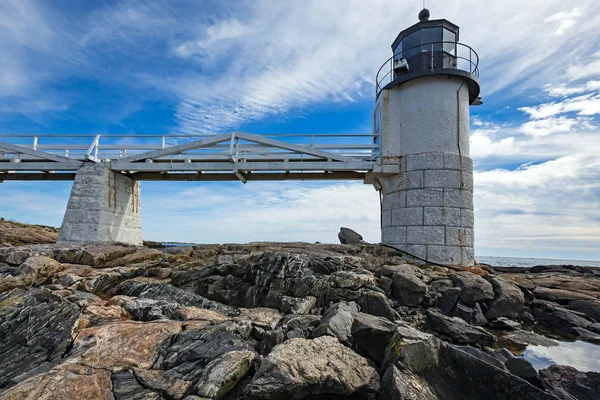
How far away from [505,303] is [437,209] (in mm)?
4401

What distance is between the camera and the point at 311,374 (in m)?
4.26

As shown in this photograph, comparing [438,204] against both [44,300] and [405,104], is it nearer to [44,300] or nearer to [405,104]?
[405,104]

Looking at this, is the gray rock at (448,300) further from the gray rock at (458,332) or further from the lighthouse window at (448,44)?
the lighthouse window at (448,44)

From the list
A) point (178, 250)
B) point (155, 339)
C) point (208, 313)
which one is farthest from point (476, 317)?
point (178, 250)

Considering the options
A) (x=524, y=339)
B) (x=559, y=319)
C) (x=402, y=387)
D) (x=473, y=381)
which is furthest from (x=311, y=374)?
(x=559, y=319)

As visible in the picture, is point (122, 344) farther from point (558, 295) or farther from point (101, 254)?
point (558, 295)

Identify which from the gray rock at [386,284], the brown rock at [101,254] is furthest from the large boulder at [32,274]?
the gray rock at [386,284]

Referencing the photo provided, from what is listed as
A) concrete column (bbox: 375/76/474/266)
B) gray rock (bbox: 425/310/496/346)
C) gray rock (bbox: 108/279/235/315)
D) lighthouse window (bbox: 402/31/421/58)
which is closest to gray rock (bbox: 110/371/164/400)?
gray rock (bbox: 108/279/235/315)

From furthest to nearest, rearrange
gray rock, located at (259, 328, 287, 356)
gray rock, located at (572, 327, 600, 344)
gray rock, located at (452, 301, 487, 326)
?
gray rock, located at (452, 301, 487, 326), gray rock, located at (572, 327, 600, 344), gray rock, located at (259, 328, 287, 356)

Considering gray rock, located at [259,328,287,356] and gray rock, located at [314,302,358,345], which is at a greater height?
gray rock, located at [314,302,358,345]

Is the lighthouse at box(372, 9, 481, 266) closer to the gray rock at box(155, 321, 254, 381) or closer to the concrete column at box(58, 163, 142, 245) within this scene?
the gray rock at box(155, 321, 254, 381)

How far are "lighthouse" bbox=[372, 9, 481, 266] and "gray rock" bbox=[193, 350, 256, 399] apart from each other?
10.5 metres

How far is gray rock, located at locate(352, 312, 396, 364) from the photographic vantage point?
539cm

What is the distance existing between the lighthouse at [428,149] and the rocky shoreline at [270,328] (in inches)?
75.4
